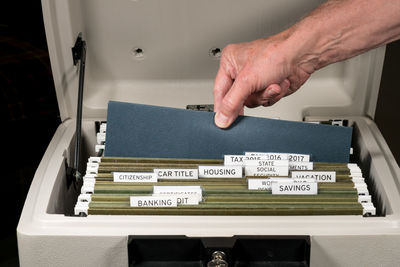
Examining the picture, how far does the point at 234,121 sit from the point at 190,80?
0.76 feet

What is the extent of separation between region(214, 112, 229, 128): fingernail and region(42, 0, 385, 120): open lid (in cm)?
21

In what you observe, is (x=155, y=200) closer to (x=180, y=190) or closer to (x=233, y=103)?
(x=180, y=190)

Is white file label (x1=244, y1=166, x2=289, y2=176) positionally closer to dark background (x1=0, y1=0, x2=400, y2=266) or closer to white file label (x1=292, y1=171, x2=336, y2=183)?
white file label (x1=292, y1=171, x2=336, y2=183)

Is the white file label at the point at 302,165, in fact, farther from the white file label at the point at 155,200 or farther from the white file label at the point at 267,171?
the white file label at the point at 155,200

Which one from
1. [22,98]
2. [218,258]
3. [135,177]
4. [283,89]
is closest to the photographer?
[218,258]

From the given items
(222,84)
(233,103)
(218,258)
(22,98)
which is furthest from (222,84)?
(22,98)

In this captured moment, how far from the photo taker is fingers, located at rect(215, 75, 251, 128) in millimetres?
795

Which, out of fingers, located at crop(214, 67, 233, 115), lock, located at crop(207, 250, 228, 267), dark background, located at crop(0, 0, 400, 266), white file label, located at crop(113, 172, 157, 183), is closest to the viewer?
lock, located at crop(207, 250, 228, 267)

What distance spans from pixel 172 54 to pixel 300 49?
26 centimetres

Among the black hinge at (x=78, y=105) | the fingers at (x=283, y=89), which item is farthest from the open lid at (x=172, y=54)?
the fingers at (x=283, y=89)

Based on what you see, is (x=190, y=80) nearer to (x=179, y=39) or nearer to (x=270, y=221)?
(x=179, y=39)

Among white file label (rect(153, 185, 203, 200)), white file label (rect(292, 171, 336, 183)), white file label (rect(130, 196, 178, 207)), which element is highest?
white file label (rect(292, 171, 336, 183))

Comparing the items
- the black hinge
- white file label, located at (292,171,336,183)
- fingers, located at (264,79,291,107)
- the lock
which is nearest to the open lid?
the black hinge

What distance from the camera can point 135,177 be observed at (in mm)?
784
